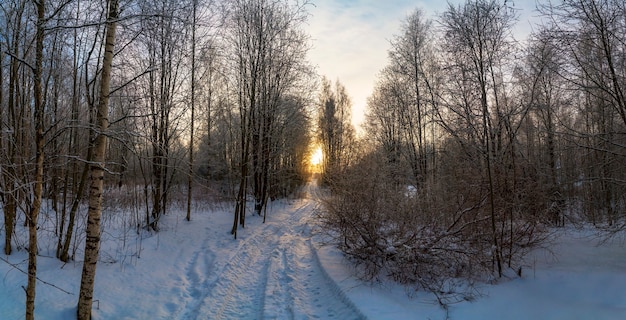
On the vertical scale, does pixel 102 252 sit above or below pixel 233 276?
above

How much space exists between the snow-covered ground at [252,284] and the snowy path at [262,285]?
0.07ft

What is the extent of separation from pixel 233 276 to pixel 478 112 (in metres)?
6.30

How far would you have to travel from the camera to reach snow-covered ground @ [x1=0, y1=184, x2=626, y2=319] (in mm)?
4875

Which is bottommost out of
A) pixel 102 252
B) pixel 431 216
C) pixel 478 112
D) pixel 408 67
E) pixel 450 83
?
pixel 102 252

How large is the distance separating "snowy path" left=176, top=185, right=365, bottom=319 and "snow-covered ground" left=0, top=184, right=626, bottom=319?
20mm

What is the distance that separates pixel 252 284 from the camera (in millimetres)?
6301

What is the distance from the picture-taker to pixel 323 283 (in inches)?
253

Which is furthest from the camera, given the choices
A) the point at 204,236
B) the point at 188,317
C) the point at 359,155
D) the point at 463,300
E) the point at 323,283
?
the point at 204,236

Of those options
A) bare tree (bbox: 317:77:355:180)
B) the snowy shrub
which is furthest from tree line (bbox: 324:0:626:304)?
bare tree (bbox: 317:77:355:180)

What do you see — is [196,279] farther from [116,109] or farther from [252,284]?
[116,109]

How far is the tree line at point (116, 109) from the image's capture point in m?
4.02

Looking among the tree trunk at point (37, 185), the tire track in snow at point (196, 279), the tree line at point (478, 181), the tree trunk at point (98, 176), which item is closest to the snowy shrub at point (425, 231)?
the tree line at point (478, 181)

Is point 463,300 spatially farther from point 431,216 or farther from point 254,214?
point 254,214

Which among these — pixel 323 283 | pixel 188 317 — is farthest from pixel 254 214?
pixel 188 317
